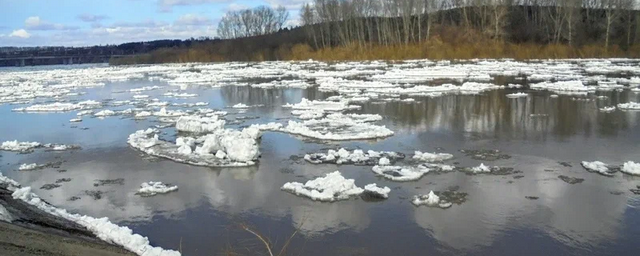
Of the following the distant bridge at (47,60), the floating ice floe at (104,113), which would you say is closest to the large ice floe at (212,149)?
the floating ice floe at (104,113)

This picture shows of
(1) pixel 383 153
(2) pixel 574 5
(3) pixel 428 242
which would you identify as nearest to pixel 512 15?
(2) pixel 574 5

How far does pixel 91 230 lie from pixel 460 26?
55439 millimetres

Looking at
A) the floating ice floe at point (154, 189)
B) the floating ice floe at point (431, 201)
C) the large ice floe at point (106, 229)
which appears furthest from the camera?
the floating ice floe at point (154, 189)

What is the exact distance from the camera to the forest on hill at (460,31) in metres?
45.0

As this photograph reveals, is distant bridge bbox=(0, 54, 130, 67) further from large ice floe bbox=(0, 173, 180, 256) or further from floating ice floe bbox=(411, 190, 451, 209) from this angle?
floating ice floe bbox=(411, 190, 451, 209)

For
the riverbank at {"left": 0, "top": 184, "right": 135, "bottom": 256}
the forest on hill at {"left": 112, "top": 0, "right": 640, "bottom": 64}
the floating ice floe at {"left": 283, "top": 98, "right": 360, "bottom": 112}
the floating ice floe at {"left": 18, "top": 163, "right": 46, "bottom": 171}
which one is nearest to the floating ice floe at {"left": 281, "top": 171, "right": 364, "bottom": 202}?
the riverbank at {"left": 0, "top": 184, "right": 135, "bottom": 256}

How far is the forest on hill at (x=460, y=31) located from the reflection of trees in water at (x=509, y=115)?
92.5 feet

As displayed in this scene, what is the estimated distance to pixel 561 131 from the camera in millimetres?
11719

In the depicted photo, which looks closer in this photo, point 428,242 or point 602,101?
point 428,242

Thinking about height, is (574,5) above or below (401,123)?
above

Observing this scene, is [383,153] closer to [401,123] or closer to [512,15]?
[401,123]

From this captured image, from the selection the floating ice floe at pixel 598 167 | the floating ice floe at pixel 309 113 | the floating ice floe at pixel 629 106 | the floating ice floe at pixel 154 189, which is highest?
the floating ice floe at pixel 629 106

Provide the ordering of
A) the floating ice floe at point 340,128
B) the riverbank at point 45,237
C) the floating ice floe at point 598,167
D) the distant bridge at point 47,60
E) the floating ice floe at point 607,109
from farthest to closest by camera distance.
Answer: the distant bridge at point 47,60
the floating ice floe at point 607,109
the floating ice floe at point 340,128
the floating ice floe at point 598,167
the riverbank at point 45,237

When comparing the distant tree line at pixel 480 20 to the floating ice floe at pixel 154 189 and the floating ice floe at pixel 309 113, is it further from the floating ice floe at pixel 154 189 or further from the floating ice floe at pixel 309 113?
the floating ice floe at pixel 154 189
